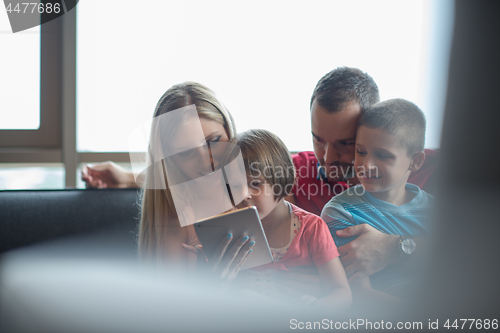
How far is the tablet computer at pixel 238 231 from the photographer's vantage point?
0.48 metres

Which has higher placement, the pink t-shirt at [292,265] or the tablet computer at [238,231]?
the tablet computer at [238,231]

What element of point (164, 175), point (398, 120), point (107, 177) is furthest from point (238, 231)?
point (107, 177)

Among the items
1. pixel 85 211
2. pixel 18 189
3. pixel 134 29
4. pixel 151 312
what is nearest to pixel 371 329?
pixel 151 312

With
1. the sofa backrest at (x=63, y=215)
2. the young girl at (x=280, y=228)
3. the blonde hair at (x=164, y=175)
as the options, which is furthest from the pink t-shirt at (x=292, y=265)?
the sofa backrest at (x=63, y=215)

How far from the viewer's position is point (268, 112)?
1.77 ft

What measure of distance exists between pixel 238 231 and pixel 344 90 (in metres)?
0.27

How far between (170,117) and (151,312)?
32 centimetres

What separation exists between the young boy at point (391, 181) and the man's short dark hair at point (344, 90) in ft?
0.07

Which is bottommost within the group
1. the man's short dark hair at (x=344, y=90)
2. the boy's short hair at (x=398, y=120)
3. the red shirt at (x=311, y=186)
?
the red shirt at (x=311, y=186)

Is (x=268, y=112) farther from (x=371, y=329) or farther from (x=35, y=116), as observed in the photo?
(x=35, y=116)

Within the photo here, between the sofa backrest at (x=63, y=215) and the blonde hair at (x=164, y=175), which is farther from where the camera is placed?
the sofa backrest at (x=63, y=215)

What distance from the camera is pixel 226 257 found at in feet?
1.66

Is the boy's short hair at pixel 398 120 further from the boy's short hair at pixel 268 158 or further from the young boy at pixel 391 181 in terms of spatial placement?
the boy's short hair at pixel 268 158

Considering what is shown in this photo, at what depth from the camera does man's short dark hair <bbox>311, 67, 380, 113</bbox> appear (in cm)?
49
